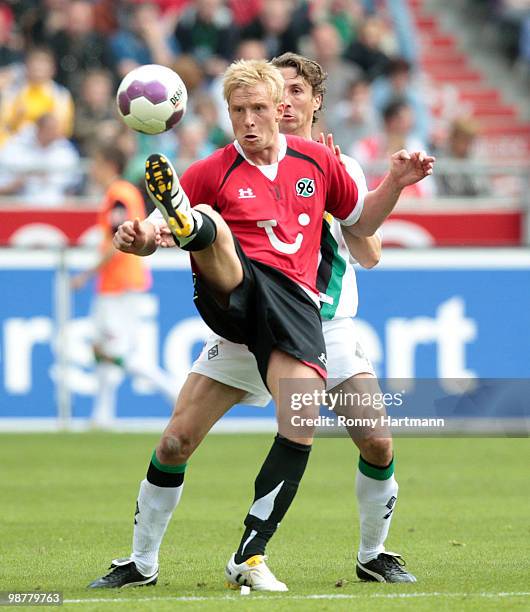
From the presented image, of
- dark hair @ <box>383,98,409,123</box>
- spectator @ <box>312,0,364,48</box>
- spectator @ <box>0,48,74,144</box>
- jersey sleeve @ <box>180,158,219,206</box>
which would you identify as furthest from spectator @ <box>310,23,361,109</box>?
jersey sleeve @ <box>180,158,219,206</box>

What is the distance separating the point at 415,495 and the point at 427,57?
1575 cm

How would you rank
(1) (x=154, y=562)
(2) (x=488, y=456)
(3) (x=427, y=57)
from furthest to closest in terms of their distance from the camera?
(3) (x=427, y=57), (2) (x=488, y=456), (1) (x=154, y=562)

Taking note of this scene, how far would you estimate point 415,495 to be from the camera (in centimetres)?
1068

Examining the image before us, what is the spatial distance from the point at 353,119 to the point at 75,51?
4.04 m

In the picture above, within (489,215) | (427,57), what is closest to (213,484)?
(489,215)

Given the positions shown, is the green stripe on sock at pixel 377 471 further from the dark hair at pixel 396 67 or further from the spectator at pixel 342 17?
the spectator at pixel 342 17

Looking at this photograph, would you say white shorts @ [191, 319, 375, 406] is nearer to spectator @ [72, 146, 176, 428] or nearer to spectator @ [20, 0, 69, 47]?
spectator @ [72, 146, 176, 428]

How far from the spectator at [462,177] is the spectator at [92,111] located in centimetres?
422

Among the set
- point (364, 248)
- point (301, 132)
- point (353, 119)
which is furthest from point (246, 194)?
point (353, 119)

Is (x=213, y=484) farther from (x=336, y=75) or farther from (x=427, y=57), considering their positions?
(x=427, y=57)

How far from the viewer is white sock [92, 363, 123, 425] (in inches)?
570

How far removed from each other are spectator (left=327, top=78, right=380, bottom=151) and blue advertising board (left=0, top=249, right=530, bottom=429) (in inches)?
171

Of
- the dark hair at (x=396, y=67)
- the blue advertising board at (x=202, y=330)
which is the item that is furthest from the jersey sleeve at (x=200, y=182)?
the dark hair at (x=396, y=67)

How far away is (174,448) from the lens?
6.77 m
